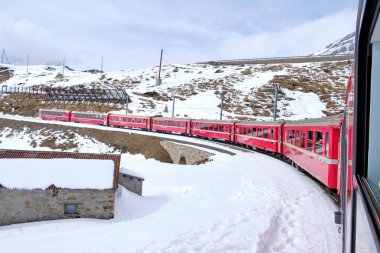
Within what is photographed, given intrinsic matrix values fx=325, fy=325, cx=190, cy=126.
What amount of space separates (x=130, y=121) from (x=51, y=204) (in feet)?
118

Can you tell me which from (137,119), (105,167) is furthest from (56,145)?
(105,167)

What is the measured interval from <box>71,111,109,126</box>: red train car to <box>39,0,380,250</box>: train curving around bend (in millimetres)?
23774

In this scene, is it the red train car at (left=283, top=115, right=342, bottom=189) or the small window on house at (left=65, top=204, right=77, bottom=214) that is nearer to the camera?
the red train car at (left=283, top=115, right=342, bottom=189)

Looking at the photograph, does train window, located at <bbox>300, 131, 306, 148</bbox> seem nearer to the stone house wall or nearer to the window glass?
the stone house wall

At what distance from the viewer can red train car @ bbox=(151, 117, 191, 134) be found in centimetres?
3761

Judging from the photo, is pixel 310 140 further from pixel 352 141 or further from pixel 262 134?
pixel 352 141

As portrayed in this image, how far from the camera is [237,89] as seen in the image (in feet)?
232

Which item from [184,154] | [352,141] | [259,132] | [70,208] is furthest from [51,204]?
[184,154]

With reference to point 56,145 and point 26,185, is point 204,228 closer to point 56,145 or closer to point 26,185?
point 26,185

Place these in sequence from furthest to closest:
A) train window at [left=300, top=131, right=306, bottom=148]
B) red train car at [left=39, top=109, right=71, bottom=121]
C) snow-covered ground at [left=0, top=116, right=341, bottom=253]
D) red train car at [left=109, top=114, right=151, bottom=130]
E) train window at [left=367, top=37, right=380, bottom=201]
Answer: red train car at [left=39, top=109, right=71, bottom=121] < red train car at [left=109, top=114, right=151, bottom=130] < train window at [left=300, top=131, right=306, bottom=148] < snow-covered ground at [left=0, top=116, right=341, bottom=253] < train window at [left=367, top=37, right=380, bottom=201]

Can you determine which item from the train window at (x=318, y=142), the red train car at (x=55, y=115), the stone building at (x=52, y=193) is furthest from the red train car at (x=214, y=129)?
the red train car at (x=55, y=115)

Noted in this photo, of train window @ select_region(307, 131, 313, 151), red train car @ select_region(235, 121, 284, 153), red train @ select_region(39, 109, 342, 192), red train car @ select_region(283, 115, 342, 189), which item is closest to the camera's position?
red train car @ select_region(283, 115, 342, 189)

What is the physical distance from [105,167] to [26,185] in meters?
2.68

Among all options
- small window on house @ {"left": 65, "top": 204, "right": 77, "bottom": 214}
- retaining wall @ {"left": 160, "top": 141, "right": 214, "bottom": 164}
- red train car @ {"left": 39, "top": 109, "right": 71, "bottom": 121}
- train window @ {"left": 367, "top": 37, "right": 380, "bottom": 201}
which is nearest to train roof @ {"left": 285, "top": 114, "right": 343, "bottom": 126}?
train window @ {"left": 367, "top": 37, "right": 380, "bottom": 201}
